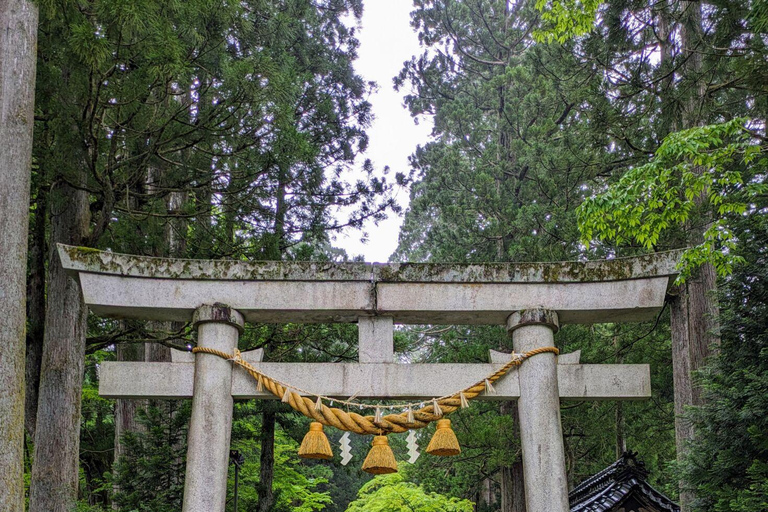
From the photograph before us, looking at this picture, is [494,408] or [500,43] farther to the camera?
[500,43]

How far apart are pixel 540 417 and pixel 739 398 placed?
84.0 inches

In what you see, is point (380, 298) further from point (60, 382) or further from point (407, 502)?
point (407, 502)

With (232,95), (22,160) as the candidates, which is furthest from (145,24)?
(22,160)

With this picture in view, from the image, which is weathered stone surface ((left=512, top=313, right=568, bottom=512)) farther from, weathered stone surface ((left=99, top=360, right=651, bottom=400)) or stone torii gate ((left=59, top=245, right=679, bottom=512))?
weathered stone surface ((left=99, top=360, right=651, bottom=400))

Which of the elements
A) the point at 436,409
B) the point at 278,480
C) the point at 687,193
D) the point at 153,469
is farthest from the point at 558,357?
the point at 278,480

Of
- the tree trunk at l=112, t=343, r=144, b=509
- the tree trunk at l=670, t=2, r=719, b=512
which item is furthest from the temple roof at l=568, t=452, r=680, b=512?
the tree trunk at l=112, t=343, r=144, b=509

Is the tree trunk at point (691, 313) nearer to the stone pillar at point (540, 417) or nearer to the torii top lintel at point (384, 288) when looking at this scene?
the torii top lintel at point (384, 288)

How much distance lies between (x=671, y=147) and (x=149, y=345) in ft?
28.4

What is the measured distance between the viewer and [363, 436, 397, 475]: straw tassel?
5289 mm

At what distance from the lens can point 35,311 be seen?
841 centimetres

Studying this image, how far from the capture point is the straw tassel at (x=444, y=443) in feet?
17.5

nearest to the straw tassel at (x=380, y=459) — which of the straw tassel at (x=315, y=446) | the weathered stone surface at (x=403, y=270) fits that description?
the straw tassel at (x=315, y=446)

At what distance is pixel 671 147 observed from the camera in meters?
5.95

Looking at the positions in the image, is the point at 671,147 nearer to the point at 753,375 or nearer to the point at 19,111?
the point at 753,375
